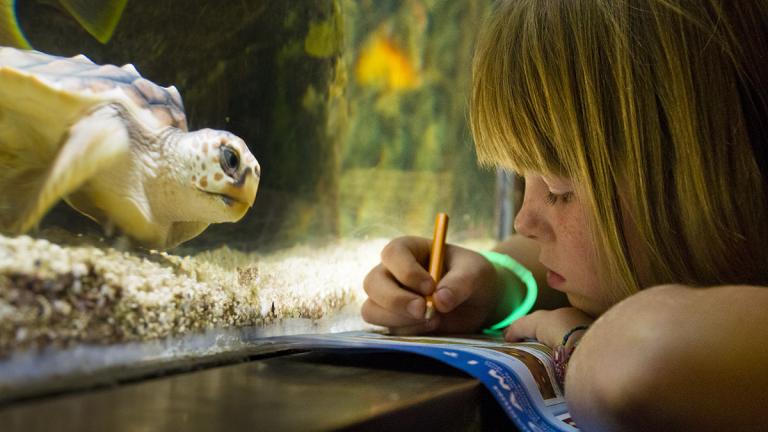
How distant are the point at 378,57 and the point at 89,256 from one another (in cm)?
44

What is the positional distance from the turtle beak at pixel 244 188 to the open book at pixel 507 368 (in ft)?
0.37

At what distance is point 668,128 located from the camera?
0.59 meters

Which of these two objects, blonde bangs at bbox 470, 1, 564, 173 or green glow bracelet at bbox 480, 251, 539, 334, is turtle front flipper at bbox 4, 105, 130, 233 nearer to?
blonde bangs at bbox 470, 1, 564, 173

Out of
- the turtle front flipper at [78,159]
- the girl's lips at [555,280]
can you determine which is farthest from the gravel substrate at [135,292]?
the girl's lips at [555,280]

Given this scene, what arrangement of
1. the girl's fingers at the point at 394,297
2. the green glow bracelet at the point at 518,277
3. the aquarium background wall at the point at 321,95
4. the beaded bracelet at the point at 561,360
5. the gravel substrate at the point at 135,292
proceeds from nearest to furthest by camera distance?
the gravel substrate at the point at 135,292
the aquarium background wall at the point at 321,95
the beaded bracelet at the point at 561,360
the girl's fingers at the point at 394,297
the green glow bracelet at the point at 518,277

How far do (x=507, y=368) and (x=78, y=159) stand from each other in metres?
0.31

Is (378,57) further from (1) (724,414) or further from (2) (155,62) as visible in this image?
(1) (724,414)

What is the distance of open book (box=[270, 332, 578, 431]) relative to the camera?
1.53 feet

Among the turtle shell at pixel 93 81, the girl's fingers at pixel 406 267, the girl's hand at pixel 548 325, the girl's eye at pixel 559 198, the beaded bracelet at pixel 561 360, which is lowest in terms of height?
the beaded bracelet at pixel 561 360

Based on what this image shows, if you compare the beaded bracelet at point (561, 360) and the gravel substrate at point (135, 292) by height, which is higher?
the gravel substrate at point (135, 292)

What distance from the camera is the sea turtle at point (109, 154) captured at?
0.38 meters

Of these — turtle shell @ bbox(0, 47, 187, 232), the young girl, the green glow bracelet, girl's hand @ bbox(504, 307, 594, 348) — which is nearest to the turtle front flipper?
turtle shell @ bbox(0, 47, 187, 232)

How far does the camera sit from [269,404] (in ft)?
1.13

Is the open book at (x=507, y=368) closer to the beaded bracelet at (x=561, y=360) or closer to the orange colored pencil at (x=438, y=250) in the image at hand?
the beaded bracelet at (x=561, y=360)
